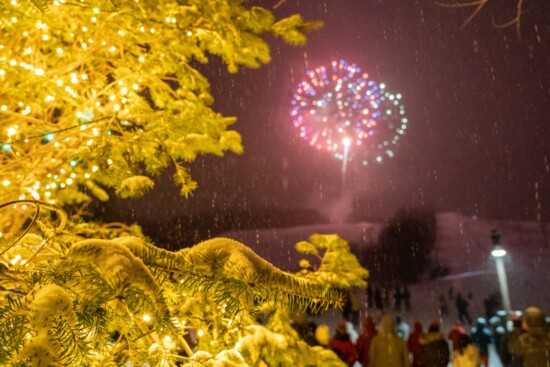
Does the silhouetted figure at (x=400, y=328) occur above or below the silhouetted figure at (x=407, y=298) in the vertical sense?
below

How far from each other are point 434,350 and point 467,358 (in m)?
0.73

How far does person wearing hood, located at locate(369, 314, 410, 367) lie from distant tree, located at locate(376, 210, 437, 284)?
1216 inches

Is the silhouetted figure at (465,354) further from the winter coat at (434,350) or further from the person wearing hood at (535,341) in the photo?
the person wearing hood at (535,341)

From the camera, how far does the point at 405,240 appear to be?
38.2m

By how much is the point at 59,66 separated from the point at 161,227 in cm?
654

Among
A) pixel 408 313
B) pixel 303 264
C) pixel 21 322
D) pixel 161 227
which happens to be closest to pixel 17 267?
pixel 21 322

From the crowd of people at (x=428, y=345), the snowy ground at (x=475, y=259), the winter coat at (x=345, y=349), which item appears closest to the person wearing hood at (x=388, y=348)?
the crowd of people at (x=428, y=345)

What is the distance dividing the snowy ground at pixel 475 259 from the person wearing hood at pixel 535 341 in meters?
20.6

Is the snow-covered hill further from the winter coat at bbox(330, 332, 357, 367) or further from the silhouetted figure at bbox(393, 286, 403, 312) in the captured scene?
the winter coat at bbox(330, 332, 357, 367)

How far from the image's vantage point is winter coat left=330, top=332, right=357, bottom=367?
7555mm

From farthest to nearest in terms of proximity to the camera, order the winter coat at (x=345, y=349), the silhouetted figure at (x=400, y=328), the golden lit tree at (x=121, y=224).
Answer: the silhouetted figure at (x=400, y=328) < the winter coat at (x=345, y=349) < the golden lit tree at (x=121, y=224)

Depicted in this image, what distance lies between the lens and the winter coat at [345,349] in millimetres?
7555

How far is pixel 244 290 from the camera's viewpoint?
5.10 ft

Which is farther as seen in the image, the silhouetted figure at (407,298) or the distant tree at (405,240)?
the distant tree at (405,240)
